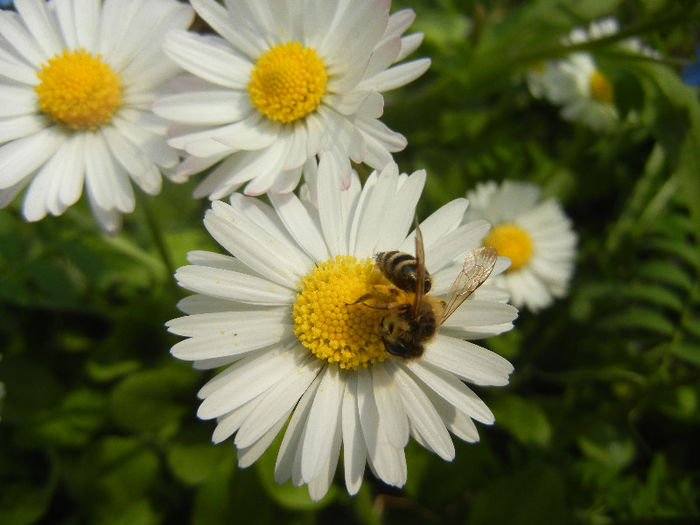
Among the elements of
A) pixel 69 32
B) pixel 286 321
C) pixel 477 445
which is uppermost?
pixel 69 32

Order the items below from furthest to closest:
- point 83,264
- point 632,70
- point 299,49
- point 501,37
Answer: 1. point 501,37
2. point 83,264
3. point 632,70
4. point 299,49

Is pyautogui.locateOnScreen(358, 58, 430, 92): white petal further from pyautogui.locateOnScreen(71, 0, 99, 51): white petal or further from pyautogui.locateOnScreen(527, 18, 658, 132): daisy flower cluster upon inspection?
pyautogui.locateOnScreen(527, 18, 658, 132): daisy flower cluster

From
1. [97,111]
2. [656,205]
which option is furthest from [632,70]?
[97,111]

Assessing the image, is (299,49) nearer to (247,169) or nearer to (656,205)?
(247,169)

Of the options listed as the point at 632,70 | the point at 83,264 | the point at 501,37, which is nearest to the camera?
the point at 632,70

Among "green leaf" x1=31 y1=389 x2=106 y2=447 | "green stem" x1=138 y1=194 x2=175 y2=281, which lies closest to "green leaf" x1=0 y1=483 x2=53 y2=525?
"green leaf" x1=31 y1=389 x2=106 y2=447

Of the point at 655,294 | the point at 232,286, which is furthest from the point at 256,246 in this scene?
the point at 655,294
